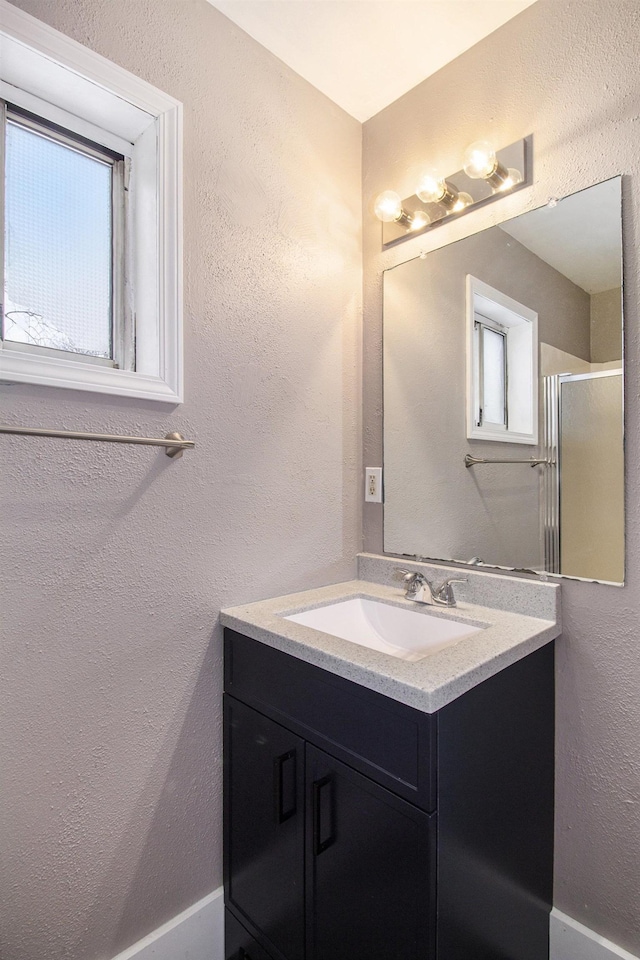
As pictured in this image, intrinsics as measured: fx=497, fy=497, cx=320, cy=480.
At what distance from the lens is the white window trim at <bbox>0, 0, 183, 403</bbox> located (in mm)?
1047

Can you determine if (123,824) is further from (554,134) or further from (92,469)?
(554,134)

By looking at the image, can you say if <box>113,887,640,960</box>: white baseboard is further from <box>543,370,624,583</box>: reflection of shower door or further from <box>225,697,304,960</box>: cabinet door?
<box>543,370,624,583</box>: reflection of shower door

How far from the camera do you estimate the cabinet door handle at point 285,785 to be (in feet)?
3.67

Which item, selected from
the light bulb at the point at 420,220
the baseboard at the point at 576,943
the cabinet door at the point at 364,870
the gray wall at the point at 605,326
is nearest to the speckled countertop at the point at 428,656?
the cabinet door at the point at 364,870

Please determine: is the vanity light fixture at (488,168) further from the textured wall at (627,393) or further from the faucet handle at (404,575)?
the faucet handle at (404,575)

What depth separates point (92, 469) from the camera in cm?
109

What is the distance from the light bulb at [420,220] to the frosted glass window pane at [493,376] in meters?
0.40

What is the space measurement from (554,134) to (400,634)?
1.37 meters

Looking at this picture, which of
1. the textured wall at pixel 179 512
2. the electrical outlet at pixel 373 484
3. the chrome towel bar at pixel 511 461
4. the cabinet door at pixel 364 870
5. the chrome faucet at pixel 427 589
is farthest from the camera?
the electrical outlet at pixel 373 484

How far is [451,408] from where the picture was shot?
150 cm

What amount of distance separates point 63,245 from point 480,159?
107 cm

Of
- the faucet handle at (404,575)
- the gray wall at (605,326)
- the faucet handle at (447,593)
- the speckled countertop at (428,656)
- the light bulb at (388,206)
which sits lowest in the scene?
the speckled countertop at (428,656)

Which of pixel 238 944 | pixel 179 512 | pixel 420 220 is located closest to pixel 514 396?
pixel 420 220

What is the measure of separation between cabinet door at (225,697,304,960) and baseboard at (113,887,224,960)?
0.18 ft
